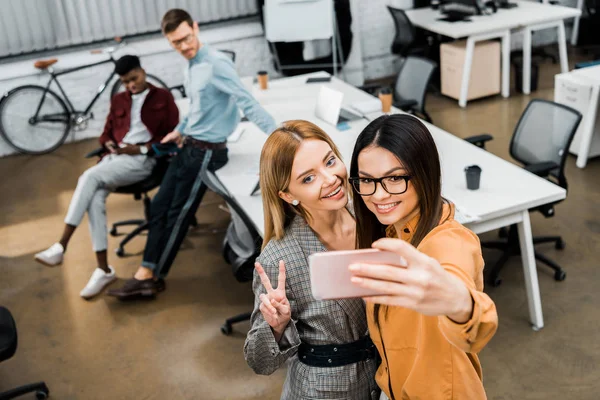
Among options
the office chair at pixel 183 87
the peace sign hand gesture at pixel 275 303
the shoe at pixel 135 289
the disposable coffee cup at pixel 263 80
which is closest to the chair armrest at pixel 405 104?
the disposable coffee cup at pixel 263 80

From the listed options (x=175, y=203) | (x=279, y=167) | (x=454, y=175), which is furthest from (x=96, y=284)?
(x=279, y=167)

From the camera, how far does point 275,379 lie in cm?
326

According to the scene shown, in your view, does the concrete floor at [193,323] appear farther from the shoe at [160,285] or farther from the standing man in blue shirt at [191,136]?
the standing man in blue shirt at [191,136]

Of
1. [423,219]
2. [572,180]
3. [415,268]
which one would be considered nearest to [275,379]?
[423,219]

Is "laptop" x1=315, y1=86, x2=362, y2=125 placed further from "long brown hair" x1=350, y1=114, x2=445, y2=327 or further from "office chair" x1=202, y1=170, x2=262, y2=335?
"long brown hair" x1=350, y1=114, x2=445, y2=327

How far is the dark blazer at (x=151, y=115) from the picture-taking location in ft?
14.1

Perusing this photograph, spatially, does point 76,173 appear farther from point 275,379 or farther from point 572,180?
point 572,180

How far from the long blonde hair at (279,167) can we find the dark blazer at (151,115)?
2568mm

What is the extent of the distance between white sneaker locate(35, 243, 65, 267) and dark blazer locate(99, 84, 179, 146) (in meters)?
0.74

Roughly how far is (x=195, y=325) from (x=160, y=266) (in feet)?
1.60

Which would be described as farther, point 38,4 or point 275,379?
point 38,4

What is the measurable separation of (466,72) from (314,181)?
16.8 feet

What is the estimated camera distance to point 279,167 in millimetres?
1856

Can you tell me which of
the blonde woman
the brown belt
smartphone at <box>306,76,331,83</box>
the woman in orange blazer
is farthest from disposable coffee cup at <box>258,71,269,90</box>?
the woman in orange blazer
